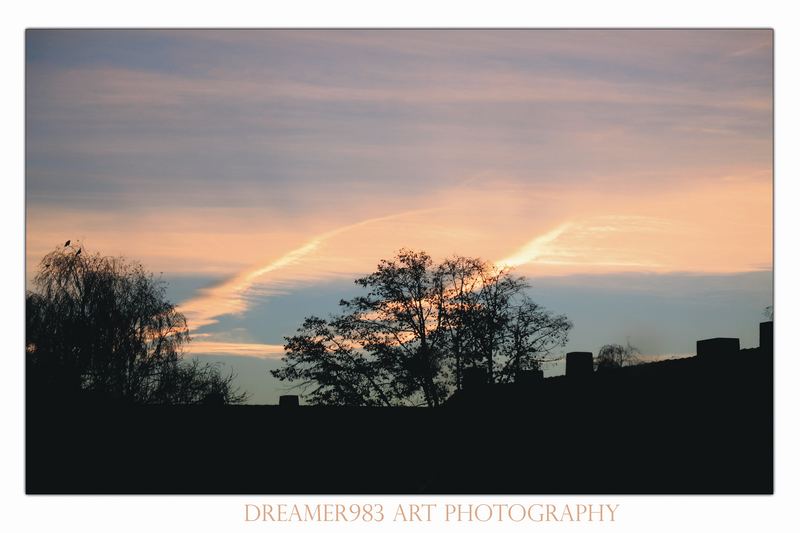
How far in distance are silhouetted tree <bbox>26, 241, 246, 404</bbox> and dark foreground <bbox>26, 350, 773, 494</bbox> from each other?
5.12m

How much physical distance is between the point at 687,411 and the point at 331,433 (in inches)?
420

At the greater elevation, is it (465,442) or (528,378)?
(528,378)

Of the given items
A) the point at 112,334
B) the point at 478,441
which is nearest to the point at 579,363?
the point at 478,441

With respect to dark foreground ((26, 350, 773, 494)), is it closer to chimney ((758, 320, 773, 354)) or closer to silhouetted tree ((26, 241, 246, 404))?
chimney ((758, 320, 773, 354))

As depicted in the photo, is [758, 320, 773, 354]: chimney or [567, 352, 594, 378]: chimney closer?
[758, 320, 773, 354]: chimney

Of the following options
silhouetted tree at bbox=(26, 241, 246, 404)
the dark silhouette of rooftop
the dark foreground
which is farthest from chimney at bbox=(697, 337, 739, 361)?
silhouetted tree at bbox=(26, 241, 246, 404)

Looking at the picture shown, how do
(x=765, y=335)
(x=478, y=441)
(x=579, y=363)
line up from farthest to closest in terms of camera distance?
1. (x=478, y=441)
2. (x=579, y=363)
3. (x=765, y=335)

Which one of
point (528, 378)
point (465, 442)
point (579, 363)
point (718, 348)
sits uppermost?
point (718, 348)

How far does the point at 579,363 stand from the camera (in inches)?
953

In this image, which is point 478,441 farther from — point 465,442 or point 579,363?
point 579,363

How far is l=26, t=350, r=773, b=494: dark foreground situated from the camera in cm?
1650

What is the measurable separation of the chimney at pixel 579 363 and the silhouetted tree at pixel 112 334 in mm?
10348

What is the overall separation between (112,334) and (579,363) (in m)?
15.9
